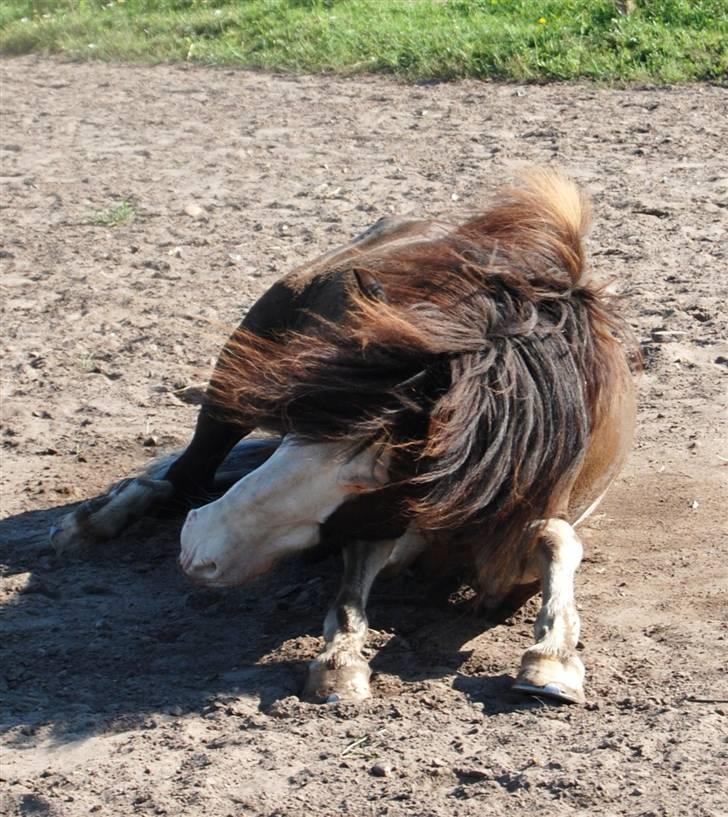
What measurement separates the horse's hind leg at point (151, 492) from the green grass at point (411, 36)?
5392 millimetres

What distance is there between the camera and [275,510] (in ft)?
10.9

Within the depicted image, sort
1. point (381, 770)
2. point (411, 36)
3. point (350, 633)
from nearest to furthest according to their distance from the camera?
point (381, 770), point (350, 633), point (411, 36)

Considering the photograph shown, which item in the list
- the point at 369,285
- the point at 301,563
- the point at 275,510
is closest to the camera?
the point at 275,510

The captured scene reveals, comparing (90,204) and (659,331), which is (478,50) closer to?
(90,204)

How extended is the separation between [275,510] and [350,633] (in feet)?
1.24

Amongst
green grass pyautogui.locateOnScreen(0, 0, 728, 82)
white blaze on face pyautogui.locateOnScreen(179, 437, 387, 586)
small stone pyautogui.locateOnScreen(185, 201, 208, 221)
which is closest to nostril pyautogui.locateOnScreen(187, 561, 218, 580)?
white blaze on face pyautogui.locateOnScreen(179, 437, 387, 586)

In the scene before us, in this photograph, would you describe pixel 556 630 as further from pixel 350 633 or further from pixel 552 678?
pixel 350 633

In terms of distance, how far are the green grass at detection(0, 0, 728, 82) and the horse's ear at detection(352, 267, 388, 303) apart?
591cm

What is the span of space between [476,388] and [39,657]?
1.32 metres

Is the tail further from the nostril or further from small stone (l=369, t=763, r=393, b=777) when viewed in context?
small stone (l=369, t=763, r=393, b=777)

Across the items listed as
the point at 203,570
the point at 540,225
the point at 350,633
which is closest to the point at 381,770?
the point at 350,633

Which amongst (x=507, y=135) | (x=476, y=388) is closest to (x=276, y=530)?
(x=476, y=388)

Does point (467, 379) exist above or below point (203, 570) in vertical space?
above

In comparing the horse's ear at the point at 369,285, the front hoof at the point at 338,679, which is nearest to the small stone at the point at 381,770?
the front hoof at the point at 338,679
